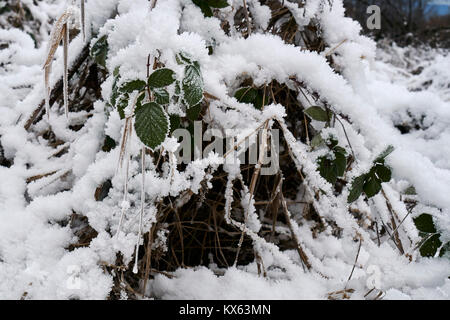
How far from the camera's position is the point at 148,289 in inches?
29.6

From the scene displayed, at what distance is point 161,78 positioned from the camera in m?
0.57

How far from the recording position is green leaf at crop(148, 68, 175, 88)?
1.85ft

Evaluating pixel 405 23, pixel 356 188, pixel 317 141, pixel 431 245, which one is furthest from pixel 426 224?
pixel 405 23

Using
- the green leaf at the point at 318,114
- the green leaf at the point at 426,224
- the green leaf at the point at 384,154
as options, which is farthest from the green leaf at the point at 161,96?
the green leaf at the point at 426,224

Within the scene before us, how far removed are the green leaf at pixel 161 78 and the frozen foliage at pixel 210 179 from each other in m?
0.03

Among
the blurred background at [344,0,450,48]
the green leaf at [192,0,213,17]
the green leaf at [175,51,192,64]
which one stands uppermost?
the green leaf at [192,0,213,17]

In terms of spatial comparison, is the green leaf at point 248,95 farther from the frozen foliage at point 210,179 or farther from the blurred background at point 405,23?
the blurred background at point 405,23

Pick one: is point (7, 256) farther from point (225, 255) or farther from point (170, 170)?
point (225, 255)

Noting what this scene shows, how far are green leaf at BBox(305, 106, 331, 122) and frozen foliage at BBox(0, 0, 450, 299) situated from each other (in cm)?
2

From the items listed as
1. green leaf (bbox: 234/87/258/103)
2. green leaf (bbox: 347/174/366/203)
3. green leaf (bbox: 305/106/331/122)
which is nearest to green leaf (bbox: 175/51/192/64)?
green leaf (bbox: 234/87/258/103)

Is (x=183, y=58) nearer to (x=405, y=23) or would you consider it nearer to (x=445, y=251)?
(x=445, y=251)

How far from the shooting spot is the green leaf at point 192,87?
587 mm

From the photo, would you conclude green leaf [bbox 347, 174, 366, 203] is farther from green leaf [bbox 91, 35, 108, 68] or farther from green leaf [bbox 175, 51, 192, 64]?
green leaf [bbox 91, 35, 108, 68]

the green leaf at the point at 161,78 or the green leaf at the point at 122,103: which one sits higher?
the green leaf at the point at 161,78
